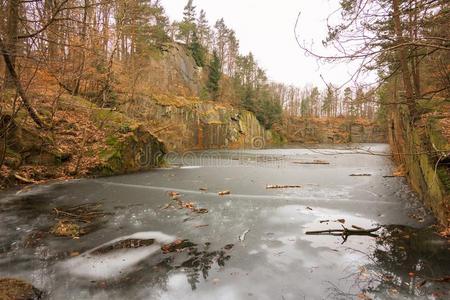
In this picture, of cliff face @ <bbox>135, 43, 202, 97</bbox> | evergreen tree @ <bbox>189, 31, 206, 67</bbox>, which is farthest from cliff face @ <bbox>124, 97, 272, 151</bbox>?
evergreen tree @ <bbox>189, 31, 206, 67</bbox>

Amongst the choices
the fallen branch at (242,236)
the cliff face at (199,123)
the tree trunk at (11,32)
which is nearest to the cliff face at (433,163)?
the fallen branch at (242,236)

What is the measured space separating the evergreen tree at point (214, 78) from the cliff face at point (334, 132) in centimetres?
2169

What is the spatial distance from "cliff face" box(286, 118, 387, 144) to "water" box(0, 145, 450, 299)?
57.4 metres

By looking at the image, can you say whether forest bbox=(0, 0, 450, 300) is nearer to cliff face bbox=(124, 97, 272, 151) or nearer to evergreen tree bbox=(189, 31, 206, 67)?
cliff face bbox=(124, 97, 272, 151)

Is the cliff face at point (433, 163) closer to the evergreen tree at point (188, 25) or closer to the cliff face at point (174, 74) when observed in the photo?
the cliff face at point (174, 74)

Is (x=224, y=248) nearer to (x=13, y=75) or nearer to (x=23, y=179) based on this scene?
(x=13, y=75)

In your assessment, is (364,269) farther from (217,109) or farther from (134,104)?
(217,109)

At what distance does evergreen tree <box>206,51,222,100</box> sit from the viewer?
164 feet

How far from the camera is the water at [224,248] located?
176 inches

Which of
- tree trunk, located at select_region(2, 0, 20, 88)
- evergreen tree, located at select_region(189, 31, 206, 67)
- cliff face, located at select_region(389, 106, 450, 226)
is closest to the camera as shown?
tree trunk, located at select_region(2, 0, 20, 88)

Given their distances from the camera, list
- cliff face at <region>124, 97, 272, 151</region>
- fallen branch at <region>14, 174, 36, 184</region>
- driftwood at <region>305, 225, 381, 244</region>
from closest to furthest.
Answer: driftwood at <region>305, 225, 381, 244</region>
fallen branch at <region>14, 174, 36, 184</region>
cliff face at <region>124, 97, 272, 151</region>

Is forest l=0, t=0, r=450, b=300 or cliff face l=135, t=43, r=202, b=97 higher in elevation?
cliff face l=135, t=43, r=202, b=97

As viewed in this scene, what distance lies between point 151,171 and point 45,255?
11460mm

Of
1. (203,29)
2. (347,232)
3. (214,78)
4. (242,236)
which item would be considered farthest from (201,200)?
(203,29)
